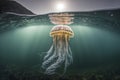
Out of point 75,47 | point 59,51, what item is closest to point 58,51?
point 59,51

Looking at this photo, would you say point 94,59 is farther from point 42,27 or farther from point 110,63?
point 42,27

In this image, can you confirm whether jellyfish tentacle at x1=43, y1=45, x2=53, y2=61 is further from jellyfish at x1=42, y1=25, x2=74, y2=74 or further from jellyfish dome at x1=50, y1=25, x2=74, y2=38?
jellyfish dome at x1=50, y1=25, x2=74, y2=38

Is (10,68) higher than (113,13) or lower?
lower

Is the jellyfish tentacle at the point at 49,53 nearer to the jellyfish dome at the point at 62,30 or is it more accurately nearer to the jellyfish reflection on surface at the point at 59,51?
the jellyfish reflection on surface at the point at 59,51

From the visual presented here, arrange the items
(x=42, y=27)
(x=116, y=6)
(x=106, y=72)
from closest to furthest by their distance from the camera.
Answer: (x=116, y=6) < (x=106, y=72) < (x=42, y=27)

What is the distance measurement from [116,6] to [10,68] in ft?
3.69

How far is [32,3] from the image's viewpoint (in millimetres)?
1445

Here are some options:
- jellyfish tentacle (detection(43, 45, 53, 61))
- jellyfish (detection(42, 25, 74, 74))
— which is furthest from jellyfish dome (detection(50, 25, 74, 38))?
jellyfish tentacle (detection(43, 45, 53, 61))

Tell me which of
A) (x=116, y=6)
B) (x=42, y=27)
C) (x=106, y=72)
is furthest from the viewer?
(x=42, y=27)

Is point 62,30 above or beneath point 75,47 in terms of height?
above

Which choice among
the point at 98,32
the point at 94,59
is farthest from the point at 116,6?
the point at 94,59

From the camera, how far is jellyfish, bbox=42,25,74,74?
5.07 feet

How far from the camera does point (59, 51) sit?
1.62m

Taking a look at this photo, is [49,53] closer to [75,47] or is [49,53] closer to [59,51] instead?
[59,51]
